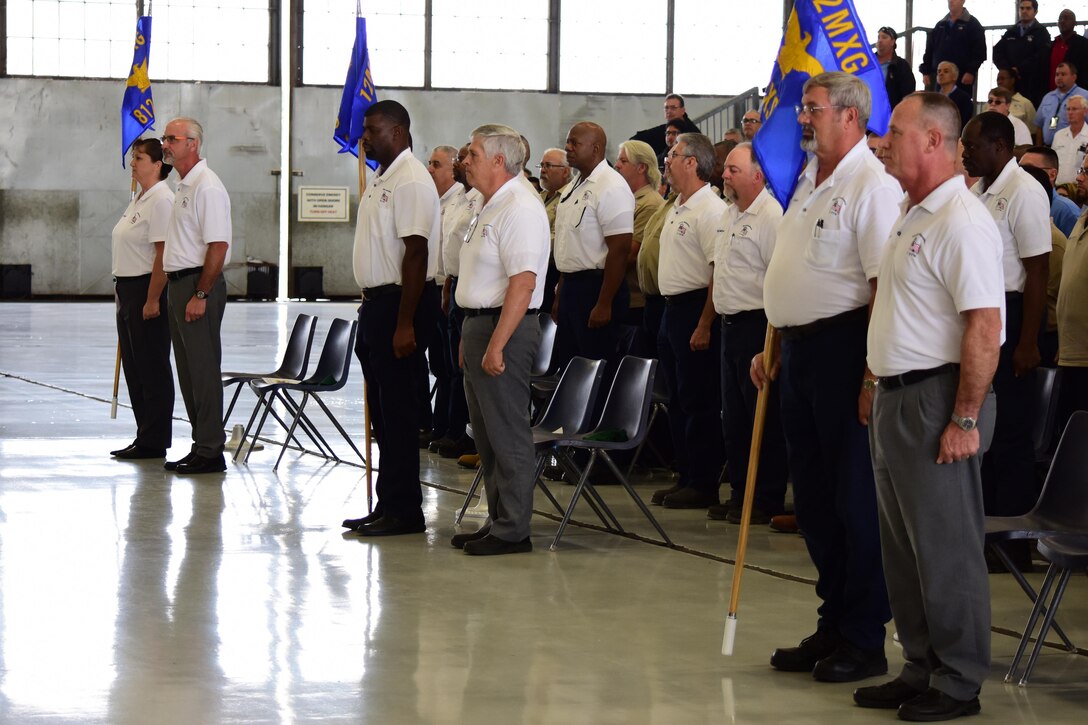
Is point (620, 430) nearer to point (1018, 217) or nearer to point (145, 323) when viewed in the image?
point (1018, 217)

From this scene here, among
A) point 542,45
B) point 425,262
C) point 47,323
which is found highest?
point 542,45

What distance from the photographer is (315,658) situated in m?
4.61

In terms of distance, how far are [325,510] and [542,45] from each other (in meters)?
21.8

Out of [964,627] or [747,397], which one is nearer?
[964,627]

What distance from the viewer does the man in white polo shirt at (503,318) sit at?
605cm

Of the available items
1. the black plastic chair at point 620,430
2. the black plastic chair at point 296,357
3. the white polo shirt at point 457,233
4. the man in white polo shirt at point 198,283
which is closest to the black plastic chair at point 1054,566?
the black plastic chair at point 620,430

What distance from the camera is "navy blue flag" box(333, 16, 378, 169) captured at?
28.2 ft

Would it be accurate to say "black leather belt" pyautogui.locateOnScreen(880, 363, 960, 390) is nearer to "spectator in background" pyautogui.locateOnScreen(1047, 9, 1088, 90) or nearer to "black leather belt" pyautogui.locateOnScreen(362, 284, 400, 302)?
"black leather belt" pyautogui.locateOnScreen(362, 284, 400, 302)

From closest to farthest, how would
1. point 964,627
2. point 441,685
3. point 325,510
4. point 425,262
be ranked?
point 964,627
point 441,685
point 425,262
point 325,510

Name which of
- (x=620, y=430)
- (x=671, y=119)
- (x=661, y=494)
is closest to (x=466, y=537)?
(x=620, y=430)

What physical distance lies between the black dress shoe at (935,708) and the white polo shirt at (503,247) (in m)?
2.69

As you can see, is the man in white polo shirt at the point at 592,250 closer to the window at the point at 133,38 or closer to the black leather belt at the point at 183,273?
the black leather belt at the point at 183,273

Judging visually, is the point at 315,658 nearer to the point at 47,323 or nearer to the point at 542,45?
the point at 47,323

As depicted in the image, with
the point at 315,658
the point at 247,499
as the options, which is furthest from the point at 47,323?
the point at 315,658
